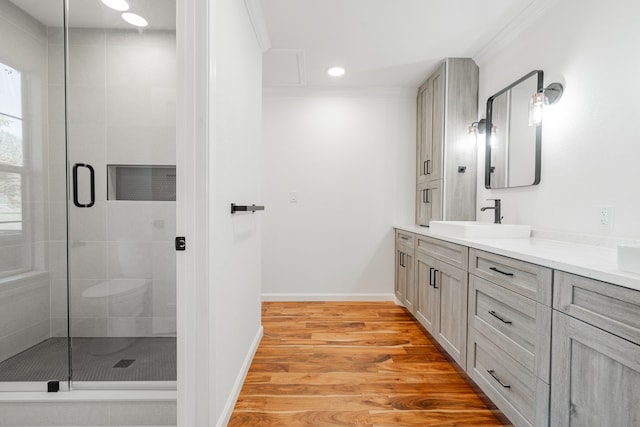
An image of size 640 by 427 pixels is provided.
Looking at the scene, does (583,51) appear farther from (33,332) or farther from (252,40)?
(33,332)

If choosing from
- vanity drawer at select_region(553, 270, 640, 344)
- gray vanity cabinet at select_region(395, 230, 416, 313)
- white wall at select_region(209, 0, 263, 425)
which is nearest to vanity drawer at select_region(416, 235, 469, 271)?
gray vanity cabinet at select_region(395, 230, 416, 313)

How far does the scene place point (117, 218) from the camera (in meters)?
2.03

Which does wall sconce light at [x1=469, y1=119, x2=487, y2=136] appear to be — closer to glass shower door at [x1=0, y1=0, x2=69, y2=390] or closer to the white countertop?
the white countertop

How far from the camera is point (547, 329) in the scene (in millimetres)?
1084

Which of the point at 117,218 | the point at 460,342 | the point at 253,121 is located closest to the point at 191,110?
the point at 253,121

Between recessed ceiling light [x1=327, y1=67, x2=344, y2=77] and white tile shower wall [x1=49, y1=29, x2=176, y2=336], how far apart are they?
145 cm

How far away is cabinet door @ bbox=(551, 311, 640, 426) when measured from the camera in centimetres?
81

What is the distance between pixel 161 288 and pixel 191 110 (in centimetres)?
129

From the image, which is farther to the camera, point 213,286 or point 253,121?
point 253,121

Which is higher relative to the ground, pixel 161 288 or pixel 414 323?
pixel 161 288

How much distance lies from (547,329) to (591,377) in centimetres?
19

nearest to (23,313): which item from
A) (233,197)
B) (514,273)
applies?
(233,197)

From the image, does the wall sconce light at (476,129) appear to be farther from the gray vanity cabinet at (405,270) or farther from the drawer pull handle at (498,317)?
the drawer pull handle at (498,317)

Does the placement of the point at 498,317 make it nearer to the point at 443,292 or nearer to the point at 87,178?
the point at 443,292
